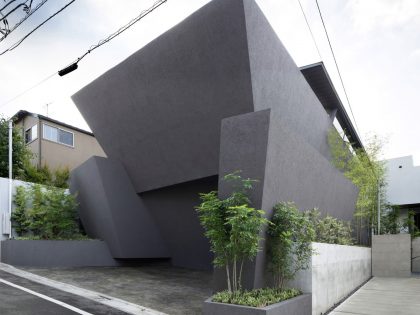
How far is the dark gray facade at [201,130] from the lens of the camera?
7094mm

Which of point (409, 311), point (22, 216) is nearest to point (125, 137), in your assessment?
point (22, 216)

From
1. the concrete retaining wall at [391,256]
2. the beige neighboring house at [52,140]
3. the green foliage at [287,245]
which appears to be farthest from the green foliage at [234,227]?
the beige neighboring house at [52,140]

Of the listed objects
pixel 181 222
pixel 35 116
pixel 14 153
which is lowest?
pixel 181 222

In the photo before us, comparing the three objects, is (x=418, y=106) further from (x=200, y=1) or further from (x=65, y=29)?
(x=65, y=29)

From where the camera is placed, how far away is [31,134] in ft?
68.0

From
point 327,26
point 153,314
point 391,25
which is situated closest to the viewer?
point 153,314

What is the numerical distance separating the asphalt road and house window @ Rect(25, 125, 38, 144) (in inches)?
511

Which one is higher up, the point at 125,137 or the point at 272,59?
the point at 272,59

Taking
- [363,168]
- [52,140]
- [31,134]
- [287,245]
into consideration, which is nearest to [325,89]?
[363,168]

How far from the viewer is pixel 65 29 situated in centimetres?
802

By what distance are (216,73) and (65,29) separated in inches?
151

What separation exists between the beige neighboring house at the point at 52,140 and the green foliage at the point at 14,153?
219 cm

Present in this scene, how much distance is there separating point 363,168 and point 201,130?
8962mm

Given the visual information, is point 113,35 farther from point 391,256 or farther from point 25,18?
point 391,256
